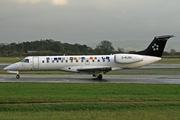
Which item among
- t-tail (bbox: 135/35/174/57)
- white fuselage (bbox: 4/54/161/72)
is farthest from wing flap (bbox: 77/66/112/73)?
t-tail (bbox: 135/35/174/57)

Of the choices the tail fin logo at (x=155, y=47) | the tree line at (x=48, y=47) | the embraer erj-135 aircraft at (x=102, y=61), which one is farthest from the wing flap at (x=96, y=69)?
the tree line at (x=48, y=47)

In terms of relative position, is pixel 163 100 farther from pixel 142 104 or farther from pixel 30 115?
pixel 30 115

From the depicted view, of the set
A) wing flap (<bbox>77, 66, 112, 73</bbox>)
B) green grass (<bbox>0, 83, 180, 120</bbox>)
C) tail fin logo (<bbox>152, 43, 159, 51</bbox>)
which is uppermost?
tail fin logo (<bbox>152, 43, 159, 51</bbox>)

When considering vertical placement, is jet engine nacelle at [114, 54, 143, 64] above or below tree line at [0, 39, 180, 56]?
below

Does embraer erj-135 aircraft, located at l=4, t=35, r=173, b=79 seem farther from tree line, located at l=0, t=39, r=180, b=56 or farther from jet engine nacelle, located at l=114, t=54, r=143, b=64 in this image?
tree line, located at l=0, t=39, r=180, b=56

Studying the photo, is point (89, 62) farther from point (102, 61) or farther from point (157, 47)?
point (157, 47)

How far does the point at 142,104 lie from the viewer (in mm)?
14219

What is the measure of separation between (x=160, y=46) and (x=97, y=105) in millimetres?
18866

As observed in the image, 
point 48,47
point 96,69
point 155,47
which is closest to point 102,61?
point 96,69

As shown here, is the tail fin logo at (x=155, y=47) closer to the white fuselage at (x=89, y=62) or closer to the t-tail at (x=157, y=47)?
the t-tail at (x=157, y=47)

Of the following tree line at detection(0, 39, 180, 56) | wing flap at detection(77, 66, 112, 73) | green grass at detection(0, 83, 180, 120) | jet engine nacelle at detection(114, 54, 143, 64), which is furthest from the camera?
tree line at detection(0, 39, 180, 56)

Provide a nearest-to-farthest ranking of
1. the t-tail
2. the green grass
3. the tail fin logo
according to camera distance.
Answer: the green grass → the t-tail → the tail fin logo

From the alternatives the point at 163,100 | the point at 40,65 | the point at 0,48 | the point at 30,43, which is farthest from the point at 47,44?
the point at 163,100

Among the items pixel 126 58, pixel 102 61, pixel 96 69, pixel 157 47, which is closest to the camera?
pixel 96 69
